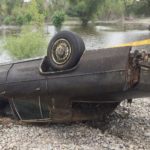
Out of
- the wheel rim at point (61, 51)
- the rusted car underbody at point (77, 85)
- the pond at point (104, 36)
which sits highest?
the wheel rim at point (61, 51)

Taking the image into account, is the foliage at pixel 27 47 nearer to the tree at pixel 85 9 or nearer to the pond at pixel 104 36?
the pond at pixel 104 36

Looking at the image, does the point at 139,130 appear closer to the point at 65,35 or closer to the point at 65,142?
the point at 65,142

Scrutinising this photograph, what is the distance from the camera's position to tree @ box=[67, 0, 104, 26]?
275 ft

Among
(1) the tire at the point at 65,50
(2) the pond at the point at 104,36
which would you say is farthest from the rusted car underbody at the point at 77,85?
(2) the pond at the point at 104,36

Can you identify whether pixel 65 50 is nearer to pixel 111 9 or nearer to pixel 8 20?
pixel 8 20

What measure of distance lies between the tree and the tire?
246ft

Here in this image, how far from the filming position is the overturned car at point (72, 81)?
26.1 feet

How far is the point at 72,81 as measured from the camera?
841cm

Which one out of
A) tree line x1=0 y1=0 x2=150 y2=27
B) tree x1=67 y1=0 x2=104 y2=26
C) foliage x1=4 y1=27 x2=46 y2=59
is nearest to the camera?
foliage x1=4 y1=27 x2=46 y2=59

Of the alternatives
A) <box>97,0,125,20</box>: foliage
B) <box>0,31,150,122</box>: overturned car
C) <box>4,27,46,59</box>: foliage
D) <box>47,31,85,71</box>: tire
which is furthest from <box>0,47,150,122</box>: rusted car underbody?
<box>97,0,125,20</box>: foliage

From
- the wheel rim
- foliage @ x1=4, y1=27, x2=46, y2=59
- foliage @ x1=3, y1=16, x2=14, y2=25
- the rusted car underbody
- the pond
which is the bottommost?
foliage @ x1=3, y1=16, x2=14, y2=25

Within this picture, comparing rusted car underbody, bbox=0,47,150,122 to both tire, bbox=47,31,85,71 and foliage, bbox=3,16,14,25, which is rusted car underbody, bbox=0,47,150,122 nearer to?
tire, bbox=47,31,85,71

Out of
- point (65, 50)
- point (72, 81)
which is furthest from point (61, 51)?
point (72, 81)

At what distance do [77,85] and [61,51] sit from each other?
85 cm
